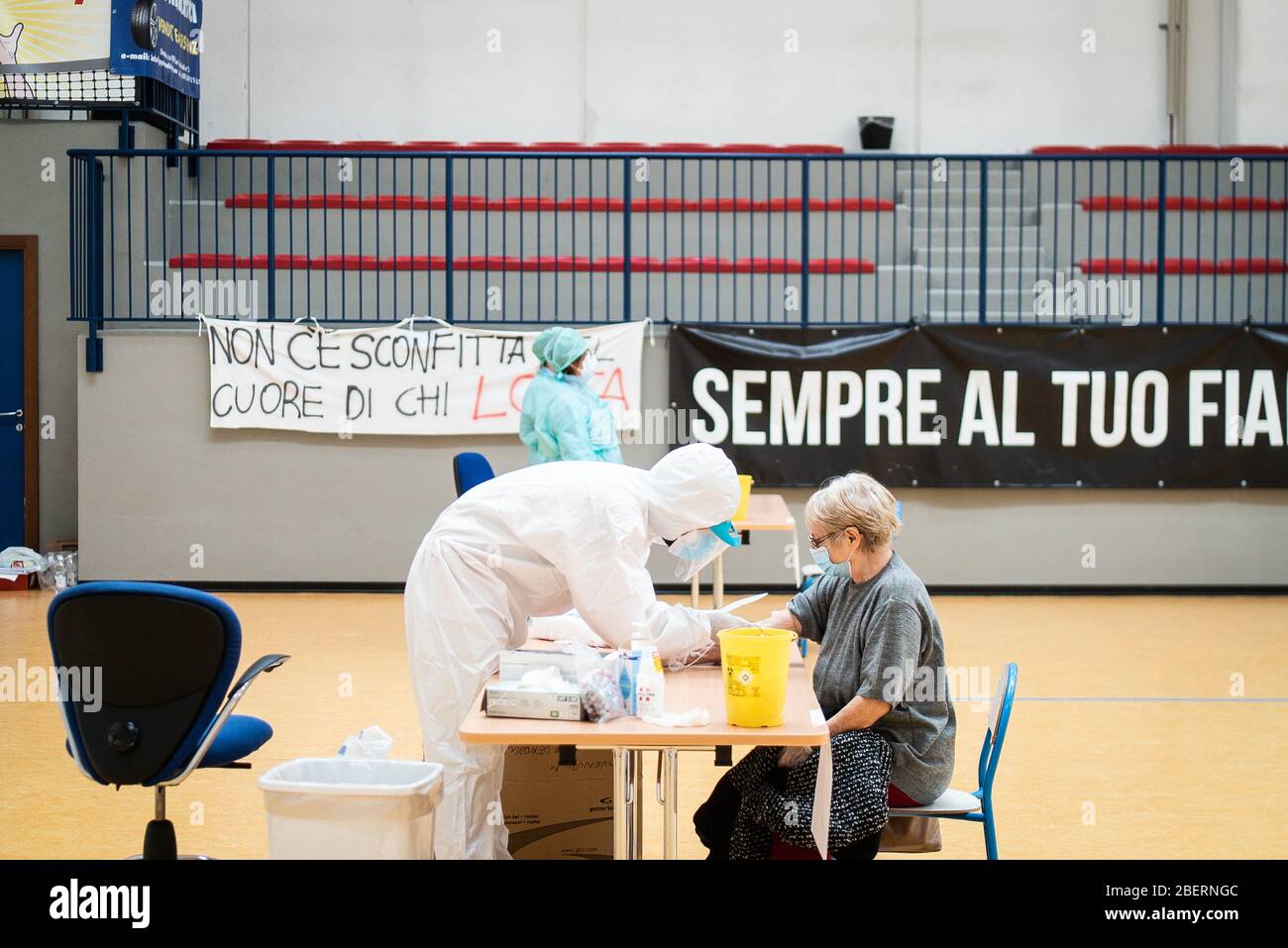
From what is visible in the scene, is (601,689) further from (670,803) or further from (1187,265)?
(1187,265)

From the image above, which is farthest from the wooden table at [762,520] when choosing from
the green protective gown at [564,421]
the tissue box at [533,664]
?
the tissue box at [533,664]

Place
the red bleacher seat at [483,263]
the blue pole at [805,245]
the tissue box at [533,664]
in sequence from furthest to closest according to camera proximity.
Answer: the red bleacher seat at [483,263] < the blue pole at [805,245] < the tissue box at [533,664]

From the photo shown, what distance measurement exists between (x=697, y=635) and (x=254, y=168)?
781 cm

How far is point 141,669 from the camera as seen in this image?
284 cm

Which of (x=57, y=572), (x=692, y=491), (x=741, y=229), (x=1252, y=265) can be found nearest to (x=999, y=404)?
(x=741, y=229)

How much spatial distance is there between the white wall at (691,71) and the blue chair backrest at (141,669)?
796 centimetres

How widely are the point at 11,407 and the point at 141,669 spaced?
647cm

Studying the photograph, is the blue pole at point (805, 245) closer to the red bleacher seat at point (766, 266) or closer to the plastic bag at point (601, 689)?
the red bleacher seat at point (766, 266)

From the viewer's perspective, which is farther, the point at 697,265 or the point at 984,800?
the point at 697,265

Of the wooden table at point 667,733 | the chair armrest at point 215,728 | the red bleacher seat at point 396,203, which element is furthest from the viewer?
the red bleacher seat at point 396,203

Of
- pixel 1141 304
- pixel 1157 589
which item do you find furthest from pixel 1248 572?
pixel 1141 304

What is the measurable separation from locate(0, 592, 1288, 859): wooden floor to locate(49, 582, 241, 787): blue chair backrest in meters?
0.71

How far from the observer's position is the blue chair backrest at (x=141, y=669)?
9.19 feet

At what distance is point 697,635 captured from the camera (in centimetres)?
284
